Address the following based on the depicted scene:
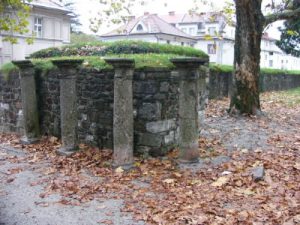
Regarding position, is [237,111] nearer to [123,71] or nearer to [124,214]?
[123,71]

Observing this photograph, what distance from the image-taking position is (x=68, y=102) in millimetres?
7434

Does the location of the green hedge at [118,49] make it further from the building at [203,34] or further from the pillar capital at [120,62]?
the building at [203,34]

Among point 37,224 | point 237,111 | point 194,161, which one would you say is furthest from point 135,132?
point 237,111

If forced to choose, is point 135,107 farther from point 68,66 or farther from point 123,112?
point 68,66

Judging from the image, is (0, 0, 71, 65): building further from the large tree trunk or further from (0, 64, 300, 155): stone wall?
the large tree trunk

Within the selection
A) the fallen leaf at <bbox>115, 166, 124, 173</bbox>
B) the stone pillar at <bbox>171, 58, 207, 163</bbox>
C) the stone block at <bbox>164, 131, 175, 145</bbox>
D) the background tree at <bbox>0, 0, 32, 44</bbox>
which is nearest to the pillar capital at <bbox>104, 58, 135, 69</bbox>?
the stone pillar at <bbox>171, 58, 207, 163</bbox>

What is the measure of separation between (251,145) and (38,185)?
430 centimetres

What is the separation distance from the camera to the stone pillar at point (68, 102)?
7.31 m

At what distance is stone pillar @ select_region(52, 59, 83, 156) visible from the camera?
7309 mm

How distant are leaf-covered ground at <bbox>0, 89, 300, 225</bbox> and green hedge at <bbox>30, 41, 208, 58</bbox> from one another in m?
2.70

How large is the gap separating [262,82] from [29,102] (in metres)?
17.1

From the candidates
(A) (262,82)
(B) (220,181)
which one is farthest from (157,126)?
(A) (262,82)

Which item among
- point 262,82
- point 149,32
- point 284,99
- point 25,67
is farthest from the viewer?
point 149,32

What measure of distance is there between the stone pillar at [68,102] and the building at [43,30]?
2094 centimetres
